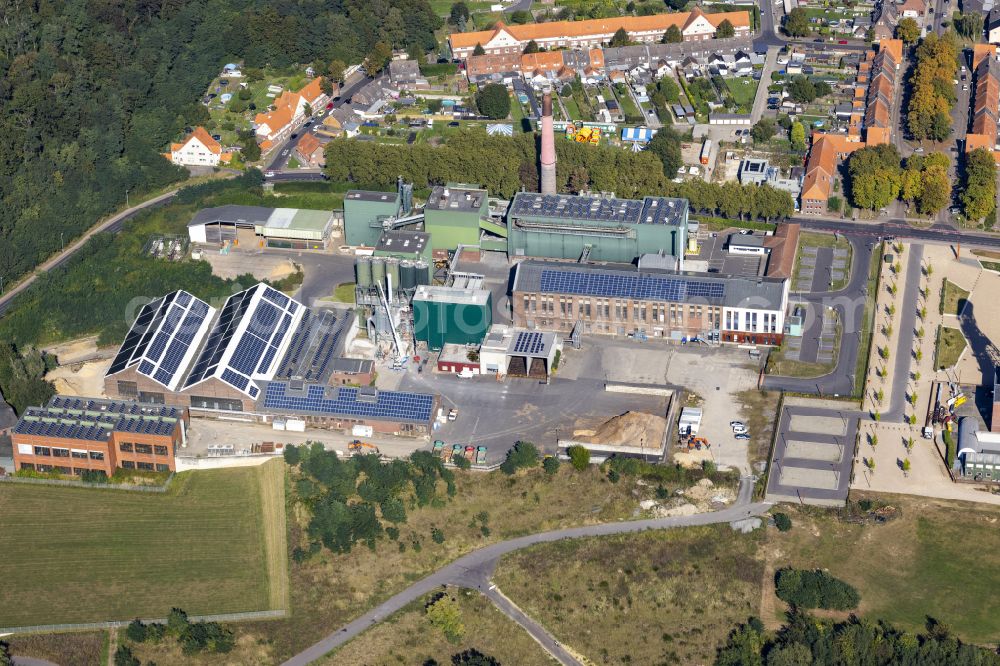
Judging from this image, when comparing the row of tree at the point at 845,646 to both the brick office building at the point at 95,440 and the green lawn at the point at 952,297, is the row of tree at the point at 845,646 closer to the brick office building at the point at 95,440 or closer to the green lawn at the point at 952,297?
the green lawn at the point at 952,297

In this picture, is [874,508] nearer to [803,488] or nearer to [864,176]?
[803,488]

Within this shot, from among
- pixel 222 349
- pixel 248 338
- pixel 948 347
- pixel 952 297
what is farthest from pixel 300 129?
pixel 948 347

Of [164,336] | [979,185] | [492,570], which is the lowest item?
[492,570]

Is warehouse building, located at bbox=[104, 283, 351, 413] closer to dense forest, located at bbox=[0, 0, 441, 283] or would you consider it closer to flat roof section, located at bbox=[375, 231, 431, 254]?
flat roof section, located at bbox=[375, 231, 431, 254]

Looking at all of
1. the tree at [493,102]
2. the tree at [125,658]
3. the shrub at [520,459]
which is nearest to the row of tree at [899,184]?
the tree at [493,102]

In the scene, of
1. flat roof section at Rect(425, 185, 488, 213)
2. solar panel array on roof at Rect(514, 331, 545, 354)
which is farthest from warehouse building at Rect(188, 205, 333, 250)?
solar panel array on roof at Rect(514, 331, 545, 354)

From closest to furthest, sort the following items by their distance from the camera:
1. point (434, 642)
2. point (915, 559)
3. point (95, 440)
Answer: point (434, 642) < point (915, 559) < point (95, 440)

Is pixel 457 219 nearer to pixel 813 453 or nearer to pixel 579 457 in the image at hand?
pixel 579 457

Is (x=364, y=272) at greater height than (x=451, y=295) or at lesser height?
greater
